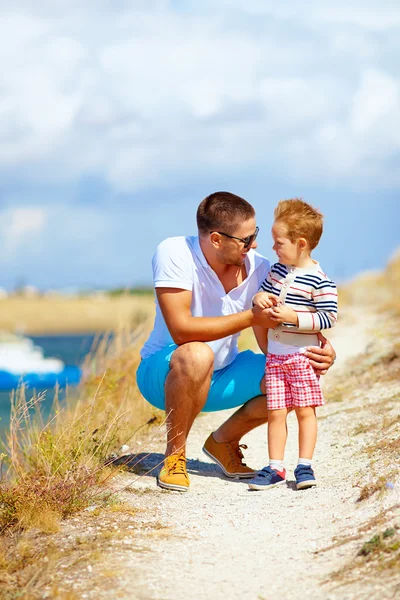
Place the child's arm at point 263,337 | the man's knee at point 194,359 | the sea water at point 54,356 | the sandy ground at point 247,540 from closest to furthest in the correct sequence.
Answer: the sandy ground at point 247,540 → the man's knee at point 194,359 → the child's arm at point 263,337 → the sea water at point 54,356

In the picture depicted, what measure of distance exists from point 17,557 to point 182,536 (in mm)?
766

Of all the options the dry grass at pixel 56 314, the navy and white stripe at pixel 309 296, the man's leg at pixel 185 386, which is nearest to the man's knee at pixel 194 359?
the man's leg at pixel 185 386

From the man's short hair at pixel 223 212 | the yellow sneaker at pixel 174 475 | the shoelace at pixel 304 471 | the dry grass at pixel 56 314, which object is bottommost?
the dry grass at pixel 56 314

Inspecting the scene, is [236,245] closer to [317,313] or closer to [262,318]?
[262,318]

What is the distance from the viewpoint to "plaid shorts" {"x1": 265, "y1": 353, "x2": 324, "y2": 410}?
476 cm

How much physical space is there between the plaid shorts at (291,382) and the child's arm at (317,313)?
0.73ft

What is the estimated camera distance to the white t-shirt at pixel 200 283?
4840 millimetres

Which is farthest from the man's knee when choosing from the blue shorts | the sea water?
the sea water

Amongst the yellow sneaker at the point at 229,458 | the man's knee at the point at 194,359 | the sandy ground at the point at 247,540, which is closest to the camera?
the sandy ground at the point at 247,540

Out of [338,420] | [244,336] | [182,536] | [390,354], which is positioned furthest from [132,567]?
[244,336]

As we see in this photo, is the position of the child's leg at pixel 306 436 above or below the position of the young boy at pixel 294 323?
below

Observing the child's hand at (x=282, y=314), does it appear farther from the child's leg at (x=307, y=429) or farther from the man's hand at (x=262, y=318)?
the child's leg at (x=307, y=429)

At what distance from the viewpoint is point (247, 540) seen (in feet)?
12.8

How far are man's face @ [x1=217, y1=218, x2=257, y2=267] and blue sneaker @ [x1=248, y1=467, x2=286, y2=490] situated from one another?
1221 millimetres
